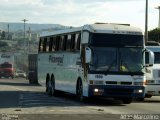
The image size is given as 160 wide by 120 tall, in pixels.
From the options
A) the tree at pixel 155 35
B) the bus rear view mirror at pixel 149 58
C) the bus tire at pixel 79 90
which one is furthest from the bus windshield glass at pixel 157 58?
the tree at pixel 155 35

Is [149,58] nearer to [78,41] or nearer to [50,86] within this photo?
[78,41]

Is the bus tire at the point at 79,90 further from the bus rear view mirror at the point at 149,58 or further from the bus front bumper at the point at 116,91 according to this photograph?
the bus rear view mirror at the point at 149,58

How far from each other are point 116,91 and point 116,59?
1310 millimetres

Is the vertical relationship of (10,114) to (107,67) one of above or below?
below

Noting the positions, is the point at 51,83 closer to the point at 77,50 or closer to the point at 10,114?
the point at 77,50

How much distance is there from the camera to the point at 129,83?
23.3 meters

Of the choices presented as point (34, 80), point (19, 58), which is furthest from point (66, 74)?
point (19, 58)

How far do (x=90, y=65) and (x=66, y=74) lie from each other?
477cm

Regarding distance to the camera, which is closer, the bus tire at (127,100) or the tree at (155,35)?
the bus tire at (127,100)

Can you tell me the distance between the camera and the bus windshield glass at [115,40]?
23359mm

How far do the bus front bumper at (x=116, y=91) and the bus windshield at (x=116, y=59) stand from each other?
0.69 metres

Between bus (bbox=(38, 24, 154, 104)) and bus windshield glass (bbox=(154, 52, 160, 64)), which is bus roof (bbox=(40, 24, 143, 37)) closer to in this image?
bus (bbox=(38, 24, 154, 104))

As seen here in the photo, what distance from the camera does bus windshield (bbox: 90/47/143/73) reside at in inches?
Answer: 910

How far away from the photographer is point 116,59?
76.1 feet
